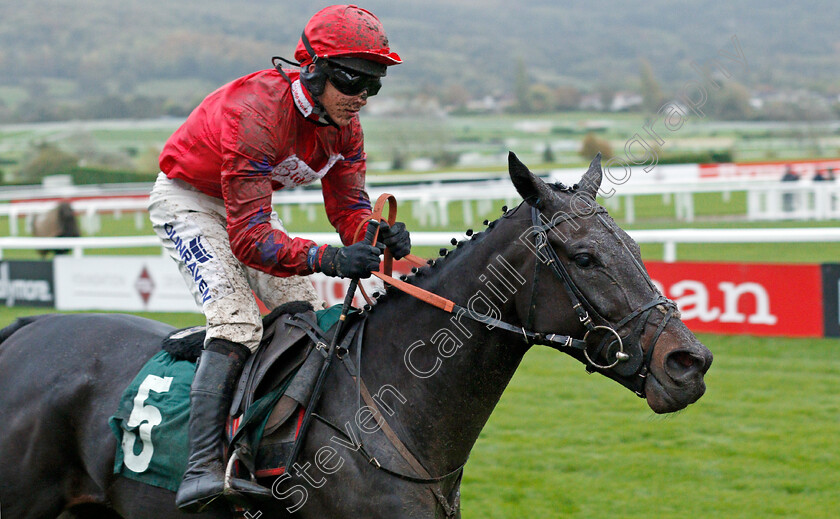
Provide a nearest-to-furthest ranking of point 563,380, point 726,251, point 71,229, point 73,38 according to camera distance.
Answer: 1. point 563,380
2. point 726,251
3. point 71,229
4. point 73,38

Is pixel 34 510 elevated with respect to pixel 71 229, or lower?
lower

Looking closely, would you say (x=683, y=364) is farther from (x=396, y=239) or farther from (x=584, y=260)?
(x=396, y=239)

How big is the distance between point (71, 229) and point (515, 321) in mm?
13126

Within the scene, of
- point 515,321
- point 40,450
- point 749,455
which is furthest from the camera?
point 749,455

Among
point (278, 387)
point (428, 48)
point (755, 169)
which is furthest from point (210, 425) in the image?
point (428, 48)

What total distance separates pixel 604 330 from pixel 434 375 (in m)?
0.60

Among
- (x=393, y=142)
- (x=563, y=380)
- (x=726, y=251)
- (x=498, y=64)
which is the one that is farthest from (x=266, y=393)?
(x=498, y=64)

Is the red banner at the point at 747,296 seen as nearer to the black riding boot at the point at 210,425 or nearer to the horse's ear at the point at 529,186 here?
the horse's ear at the point at 529,186

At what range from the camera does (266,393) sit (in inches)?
114

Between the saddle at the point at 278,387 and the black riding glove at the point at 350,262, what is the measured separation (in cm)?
28

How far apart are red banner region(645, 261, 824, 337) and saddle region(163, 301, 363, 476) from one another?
576 centimetres

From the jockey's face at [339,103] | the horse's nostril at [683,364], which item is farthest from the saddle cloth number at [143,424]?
the horse's nostril at [683,364]

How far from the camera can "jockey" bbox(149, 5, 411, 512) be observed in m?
Result: 2.82

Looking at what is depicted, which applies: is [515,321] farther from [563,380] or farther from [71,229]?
[71,229]
